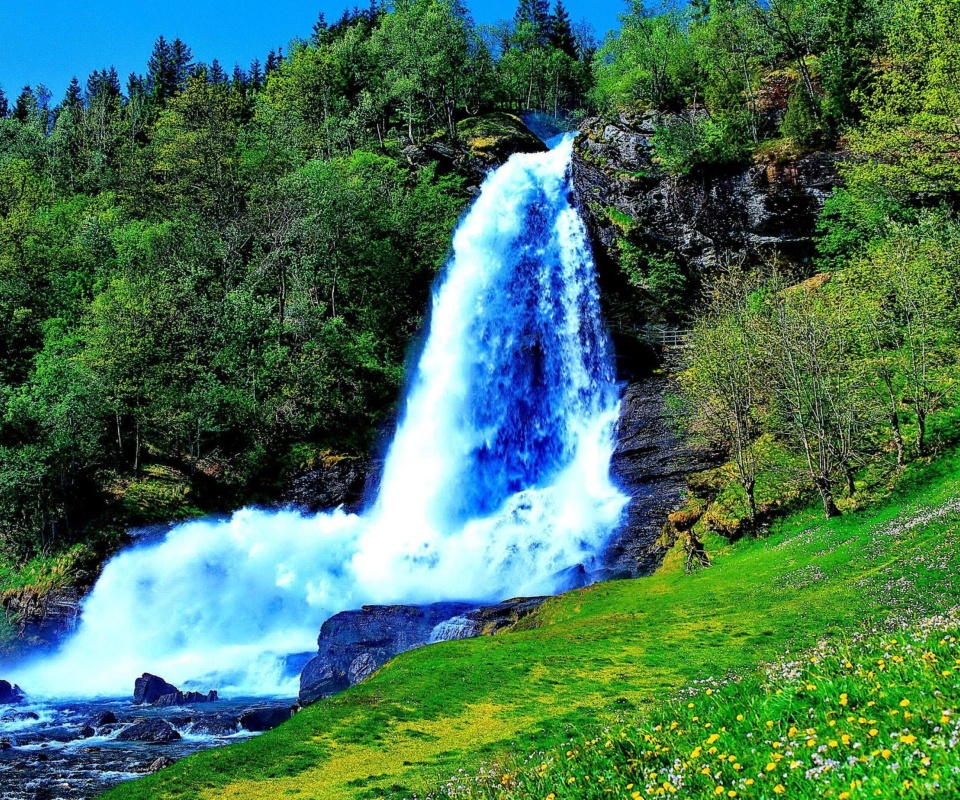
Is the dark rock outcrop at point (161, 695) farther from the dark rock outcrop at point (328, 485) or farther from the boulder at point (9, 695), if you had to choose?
the dark rock outcrop at point (328, 485)

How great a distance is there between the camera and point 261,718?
71.1 feet

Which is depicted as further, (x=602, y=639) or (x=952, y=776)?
(x=602, y=639)

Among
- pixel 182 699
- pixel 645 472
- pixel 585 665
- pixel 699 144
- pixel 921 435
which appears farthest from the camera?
pixel 699 144

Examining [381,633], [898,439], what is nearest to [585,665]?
[381,633]

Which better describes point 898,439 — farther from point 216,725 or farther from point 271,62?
point 271,62

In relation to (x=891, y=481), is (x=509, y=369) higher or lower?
higher

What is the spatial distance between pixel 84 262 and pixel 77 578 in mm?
28940

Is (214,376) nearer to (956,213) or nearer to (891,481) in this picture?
(891,481)

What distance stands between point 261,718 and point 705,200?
1506 inches

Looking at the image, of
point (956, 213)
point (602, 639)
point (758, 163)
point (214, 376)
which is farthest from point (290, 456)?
point (956, 213)

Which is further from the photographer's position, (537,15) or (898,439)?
(537,15)

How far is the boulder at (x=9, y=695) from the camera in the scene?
1049 inches

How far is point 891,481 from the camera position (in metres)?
24.8

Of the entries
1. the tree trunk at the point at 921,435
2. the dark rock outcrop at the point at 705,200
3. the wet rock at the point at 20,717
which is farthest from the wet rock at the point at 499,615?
the dark rock outcrop at the point at 705,200
